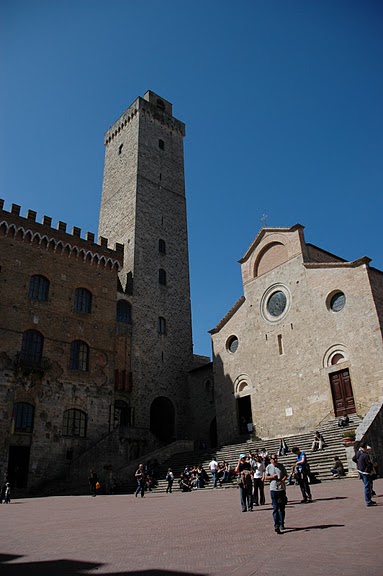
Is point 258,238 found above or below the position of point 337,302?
above

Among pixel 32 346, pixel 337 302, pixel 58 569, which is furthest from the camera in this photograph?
pixel 32 346

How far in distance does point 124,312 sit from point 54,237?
22.3ft

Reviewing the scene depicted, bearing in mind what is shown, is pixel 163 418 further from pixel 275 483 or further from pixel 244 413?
pixel 275 483

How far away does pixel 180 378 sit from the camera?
33281 mm

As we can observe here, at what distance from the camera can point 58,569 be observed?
19.4 feet

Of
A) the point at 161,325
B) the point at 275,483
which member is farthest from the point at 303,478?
the point at 161,325

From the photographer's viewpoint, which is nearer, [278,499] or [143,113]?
[278,499]

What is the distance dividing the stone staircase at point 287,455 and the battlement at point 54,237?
13710 millimetres

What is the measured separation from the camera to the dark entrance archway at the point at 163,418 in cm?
3206

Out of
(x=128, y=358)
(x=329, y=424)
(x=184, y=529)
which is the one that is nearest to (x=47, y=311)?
(x=128, y=358)

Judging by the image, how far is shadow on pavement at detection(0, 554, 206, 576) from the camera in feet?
18.2

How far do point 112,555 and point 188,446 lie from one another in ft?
68.1

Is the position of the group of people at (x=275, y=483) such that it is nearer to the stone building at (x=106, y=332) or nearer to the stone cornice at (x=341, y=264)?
the stone building at (x=106, y=332)

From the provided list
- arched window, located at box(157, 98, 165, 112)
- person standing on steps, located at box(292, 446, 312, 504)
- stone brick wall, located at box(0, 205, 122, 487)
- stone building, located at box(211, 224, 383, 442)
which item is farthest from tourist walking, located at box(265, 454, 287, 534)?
arched window, located at box(157, 98, 165, 112)
